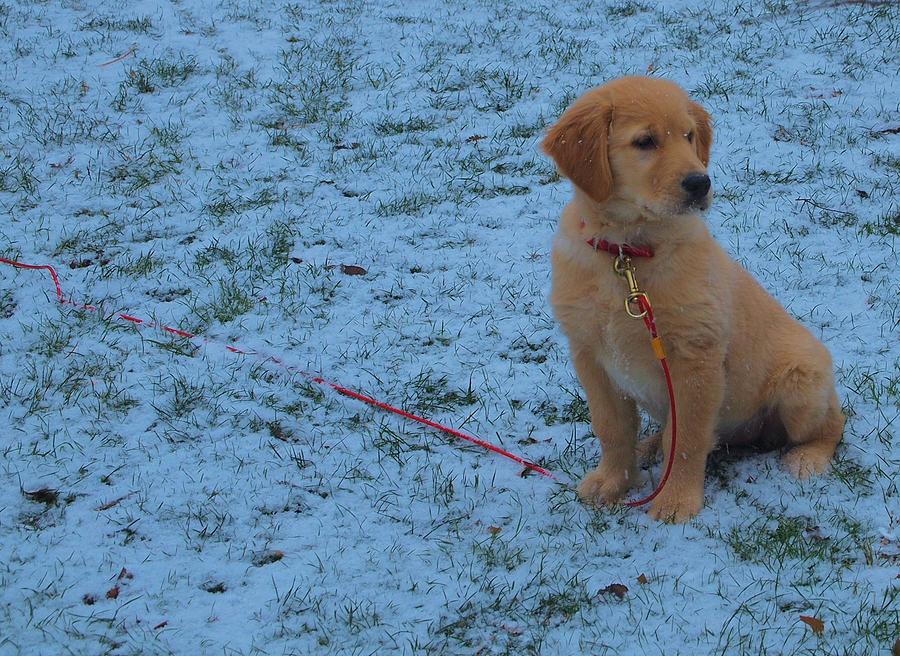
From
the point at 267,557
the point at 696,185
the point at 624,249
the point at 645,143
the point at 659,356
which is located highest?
the point at 645,143

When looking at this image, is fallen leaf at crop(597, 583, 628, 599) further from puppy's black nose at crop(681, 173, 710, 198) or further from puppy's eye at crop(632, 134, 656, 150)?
puppy's eye at crop(632, 134, 656, 150)

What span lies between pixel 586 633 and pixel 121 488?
1.77 meters

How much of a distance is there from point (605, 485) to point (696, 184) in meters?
1.14

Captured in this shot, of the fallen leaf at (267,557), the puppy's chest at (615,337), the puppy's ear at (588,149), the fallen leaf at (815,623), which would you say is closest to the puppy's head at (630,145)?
the puppy's ear at (588,149)

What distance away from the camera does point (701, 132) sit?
125 inches

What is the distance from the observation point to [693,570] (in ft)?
9.13

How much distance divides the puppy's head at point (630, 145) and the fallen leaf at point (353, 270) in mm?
2087

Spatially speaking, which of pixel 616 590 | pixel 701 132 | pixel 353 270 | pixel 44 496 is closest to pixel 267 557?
pixel 44 496

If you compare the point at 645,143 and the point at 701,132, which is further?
the point at 701,132

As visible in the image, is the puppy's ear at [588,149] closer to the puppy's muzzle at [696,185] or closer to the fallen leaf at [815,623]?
the puppy's muzzle at [696,185]

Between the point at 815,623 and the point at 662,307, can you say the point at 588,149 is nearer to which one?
the point at 662,307

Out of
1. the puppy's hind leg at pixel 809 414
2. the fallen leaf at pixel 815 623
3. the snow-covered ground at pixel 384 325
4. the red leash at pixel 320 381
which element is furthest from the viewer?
the red leash at pixel 320 381

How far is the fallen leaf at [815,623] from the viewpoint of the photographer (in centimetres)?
247

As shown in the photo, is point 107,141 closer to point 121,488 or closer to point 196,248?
point 196,248
